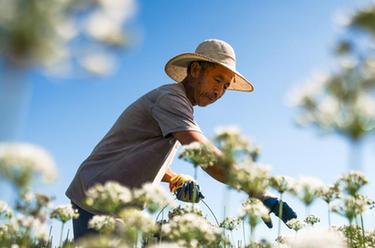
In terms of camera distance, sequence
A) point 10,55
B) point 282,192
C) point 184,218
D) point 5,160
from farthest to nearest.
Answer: point 282,192 → point 184,218 → point 5,160 → point 10,55

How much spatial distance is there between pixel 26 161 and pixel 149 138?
3.27 meters

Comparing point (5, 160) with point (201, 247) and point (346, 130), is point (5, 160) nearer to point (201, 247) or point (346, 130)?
point (346, 130)

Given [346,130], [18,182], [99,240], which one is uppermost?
[346,130]

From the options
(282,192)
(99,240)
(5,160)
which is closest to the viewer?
(99,240)

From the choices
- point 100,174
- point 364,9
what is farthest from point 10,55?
point 100,174

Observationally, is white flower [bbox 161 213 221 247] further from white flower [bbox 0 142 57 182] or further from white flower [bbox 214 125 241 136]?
white flower [bbox 0 142 57 182]

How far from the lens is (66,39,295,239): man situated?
16.6 feet

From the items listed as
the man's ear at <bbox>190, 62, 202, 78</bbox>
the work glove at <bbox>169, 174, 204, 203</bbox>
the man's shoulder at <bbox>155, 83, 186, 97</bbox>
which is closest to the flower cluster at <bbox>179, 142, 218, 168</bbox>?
the work glove at <bbox>169, 174, 204, 203</bbox>

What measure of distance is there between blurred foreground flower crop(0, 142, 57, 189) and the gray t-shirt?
2.83 m

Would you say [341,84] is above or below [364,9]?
below

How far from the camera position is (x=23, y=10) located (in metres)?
1.34

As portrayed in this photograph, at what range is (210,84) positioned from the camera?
546cm

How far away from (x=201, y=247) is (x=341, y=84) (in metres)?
1.91

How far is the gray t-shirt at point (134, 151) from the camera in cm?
512
